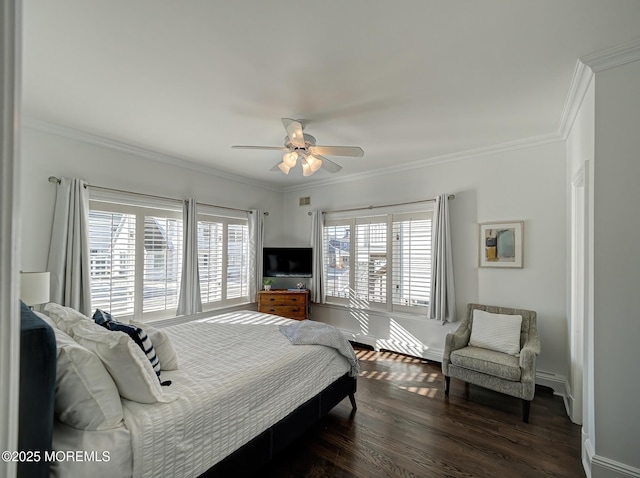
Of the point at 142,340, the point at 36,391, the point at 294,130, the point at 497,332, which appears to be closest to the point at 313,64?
the point at 294,130

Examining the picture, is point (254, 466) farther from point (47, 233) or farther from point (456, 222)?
point (456, 222)

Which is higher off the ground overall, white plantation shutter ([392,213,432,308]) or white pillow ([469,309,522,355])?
white plantation shutter ([392,213,432,308])

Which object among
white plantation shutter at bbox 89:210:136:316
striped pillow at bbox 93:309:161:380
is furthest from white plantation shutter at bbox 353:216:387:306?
striped pillow at bbox 93:309:161:380

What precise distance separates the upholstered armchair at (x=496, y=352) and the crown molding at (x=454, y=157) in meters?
1.87

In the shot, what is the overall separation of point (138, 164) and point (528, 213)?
4746mm

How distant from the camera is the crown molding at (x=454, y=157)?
3.29 meters

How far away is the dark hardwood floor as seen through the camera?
6.76ft

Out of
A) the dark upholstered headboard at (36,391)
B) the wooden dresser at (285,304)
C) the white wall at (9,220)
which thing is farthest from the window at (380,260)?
the white wall at (9,220)

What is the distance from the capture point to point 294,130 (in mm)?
2439

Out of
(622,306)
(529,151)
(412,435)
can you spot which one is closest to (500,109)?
(529,151)

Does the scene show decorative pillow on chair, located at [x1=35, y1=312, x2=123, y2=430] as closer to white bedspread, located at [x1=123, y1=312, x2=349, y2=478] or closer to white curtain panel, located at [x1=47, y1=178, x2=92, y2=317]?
white bedspread, located at [x1=123, y1=312, x2=349, y2=478]

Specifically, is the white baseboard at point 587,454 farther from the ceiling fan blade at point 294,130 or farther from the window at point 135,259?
the window at point 135,259

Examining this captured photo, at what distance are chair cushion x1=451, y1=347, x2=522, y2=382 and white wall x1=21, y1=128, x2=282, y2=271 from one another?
154 inches

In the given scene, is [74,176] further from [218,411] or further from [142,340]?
[218,411]
